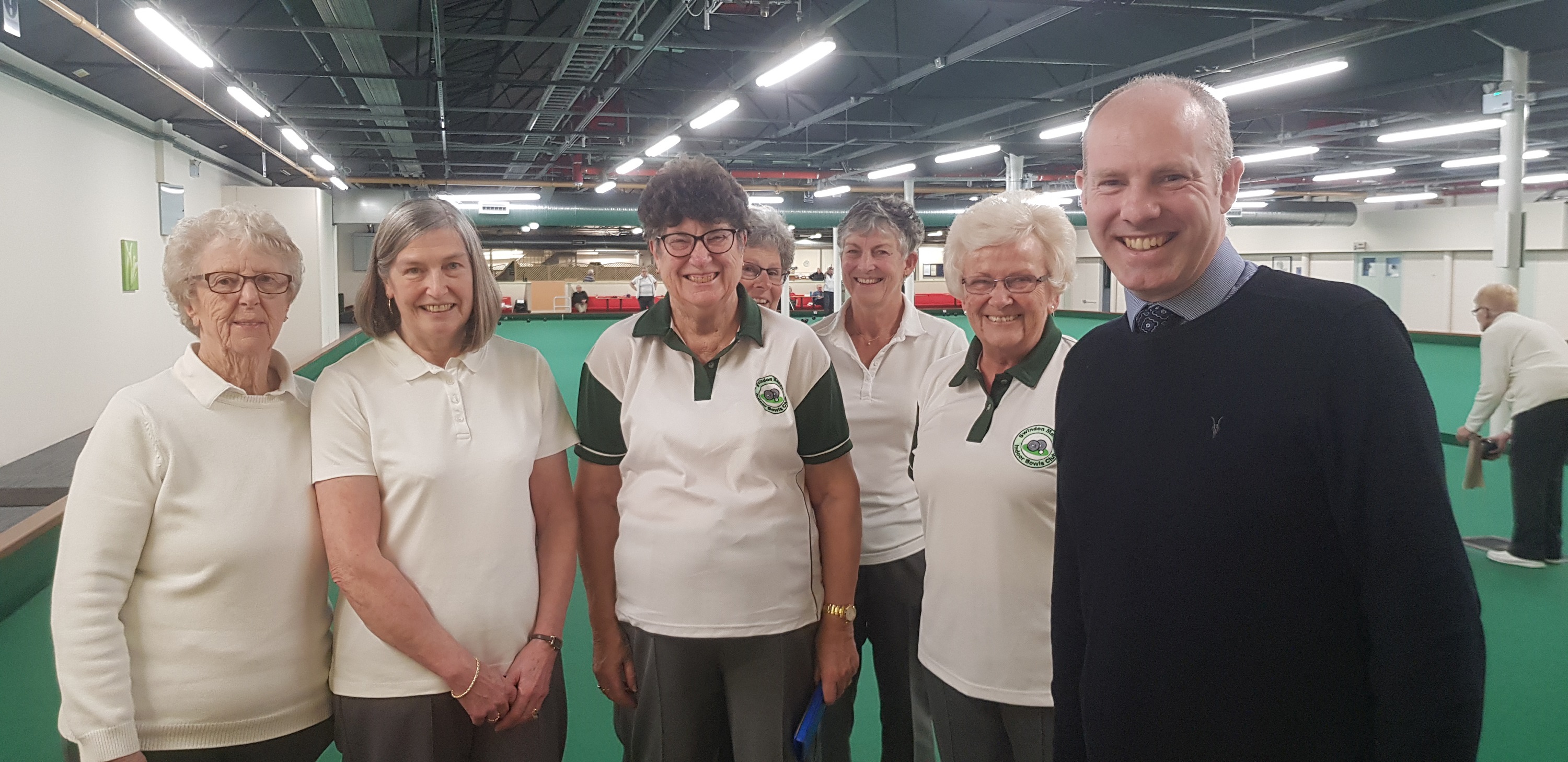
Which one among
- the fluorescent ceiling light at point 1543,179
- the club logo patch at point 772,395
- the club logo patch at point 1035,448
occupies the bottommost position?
the club logo patch at point 1035,448

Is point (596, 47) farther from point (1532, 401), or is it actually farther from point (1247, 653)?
point (1247, 653)

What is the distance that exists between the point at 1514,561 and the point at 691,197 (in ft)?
19.2

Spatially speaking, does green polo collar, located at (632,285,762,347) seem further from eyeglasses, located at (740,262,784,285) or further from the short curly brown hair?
eyeglasses, located at (740,262,784,285)

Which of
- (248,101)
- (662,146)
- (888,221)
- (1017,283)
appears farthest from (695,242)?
(662,146)

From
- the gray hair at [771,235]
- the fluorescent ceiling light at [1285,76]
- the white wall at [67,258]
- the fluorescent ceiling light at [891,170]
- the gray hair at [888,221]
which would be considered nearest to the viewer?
the gray hair at [888,221]

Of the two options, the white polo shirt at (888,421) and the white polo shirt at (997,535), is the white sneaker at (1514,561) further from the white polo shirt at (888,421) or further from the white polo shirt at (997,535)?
the white polo shirt at (997,535)

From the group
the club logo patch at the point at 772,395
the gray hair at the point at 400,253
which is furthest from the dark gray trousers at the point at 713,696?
the gray hair at the point at 400,253

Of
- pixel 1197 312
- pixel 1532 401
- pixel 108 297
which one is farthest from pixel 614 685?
pixel 108 297

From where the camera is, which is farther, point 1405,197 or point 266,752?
point 1405,197

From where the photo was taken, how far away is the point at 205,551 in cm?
157

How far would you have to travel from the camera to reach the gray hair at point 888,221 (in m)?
2.61

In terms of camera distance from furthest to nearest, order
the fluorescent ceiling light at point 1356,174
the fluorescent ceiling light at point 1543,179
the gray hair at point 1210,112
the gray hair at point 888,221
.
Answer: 1. the fluorescent ceiling light at point 1543,179
2. the fluorescent ceiling light at point 1356,174
3. the gray hair at point 888,221
4. the gray hair at point 1210,112

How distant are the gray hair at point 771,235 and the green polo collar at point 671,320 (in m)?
0.80

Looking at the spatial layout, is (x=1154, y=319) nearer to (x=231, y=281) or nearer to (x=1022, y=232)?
(x=1022, y=232)
